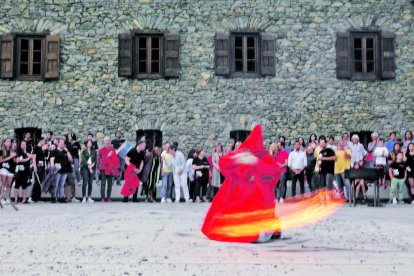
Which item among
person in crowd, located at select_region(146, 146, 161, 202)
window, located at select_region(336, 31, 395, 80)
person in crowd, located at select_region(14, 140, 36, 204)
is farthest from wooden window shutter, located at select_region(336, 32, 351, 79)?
person in crowd, located at select_region(14, 140, 36, 204)

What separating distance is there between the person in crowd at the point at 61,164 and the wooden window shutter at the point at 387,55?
10.7 m

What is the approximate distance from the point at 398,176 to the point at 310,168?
7.30 feet

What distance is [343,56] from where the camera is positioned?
20.6m

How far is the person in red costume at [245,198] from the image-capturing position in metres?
7.73

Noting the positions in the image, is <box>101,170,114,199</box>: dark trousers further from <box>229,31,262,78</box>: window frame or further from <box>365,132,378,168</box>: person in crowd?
<box>365,132,378,168</box>: person in crowd

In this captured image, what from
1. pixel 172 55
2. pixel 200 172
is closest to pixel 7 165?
pixel 200 172

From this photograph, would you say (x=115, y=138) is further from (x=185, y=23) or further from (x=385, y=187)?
(x=385, y=187)

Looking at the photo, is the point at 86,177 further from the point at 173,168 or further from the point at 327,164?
the point at 327,164

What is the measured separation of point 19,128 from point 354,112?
10883 mm

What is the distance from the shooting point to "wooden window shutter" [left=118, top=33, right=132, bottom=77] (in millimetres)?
20234

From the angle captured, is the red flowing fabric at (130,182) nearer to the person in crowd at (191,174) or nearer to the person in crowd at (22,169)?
the person in crowd at (191,174)

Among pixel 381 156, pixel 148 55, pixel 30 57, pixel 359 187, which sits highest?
pixel 148 55

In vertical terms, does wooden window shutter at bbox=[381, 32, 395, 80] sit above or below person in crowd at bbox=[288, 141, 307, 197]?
above

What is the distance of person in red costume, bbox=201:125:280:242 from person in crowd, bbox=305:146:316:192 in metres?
8.84
